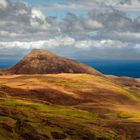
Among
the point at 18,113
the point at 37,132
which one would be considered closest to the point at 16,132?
the point at 37,132

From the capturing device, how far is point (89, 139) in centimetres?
18562

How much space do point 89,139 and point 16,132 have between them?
2924cm

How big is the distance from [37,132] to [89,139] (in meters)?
21.8

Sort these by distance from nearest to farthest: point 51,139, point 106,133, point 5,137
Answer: point 5,137 < point 51,139 < point 106,133

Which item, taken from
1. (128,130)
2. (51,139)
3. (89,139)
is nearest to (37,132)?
(51,139)

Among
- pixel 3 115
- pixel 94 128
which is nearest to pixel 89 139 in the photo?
pixel 94 128

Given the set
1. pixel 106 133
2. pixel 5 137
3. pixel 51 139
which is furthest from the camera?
pixel 106 133

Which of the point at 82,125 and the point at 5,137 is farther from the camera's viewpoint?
the point at 82,125

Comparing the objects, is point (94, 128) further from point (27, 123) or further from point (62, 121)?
point (27, 123)

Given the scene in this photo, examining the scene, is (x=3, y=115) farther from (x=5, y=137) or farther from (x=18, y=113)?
(x=5, y=137)

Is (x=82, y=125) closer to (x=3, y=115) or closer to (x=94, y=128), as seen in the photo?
(x=94, y=128)

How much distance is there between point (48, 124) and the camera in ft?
623

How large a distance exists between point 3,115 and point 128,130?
5190cm

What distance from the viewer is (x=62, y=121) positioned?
198250 mm
